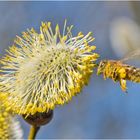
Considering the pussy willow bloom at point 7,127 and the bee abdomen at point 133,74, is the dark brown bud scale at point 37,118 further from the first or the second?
the bee abdomen at point 133,74

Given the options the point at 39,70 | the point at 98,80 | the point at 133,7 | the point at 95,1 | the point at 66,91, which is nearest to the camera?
the point at 66,91

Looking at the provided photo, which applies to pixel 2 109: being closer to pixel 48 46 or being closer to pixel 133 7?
pixel 48 46

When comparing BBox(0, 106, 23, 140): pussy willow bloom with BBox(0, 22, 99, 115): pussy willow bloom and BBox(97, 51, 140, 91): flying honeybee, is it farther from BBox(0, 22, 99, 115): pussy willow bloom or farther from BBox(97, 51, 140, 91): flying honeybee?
BBox(97, 51, 140, 91): flying honeybee

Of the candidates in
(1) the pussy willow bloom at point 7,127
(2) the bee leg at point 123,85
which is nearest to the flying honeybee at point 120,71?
(2) the bee leg at point 123,85

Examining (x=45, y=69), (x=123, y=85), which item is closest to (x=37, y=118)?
(x=45, y=69)

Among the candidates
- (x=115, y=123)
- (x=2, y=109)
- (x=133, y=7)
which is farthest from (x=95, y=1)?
(x=2, y=109)

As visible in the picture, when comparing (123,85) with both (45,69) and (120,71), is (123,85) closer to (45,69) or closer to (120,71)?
(120,71)
